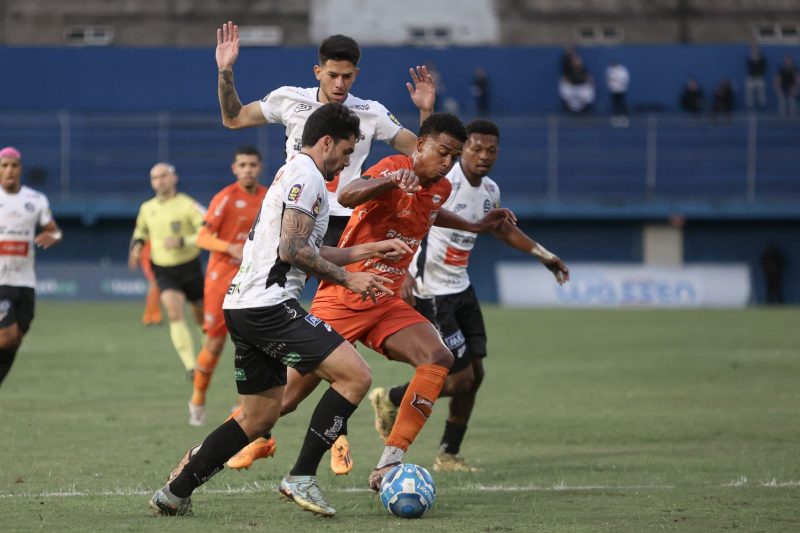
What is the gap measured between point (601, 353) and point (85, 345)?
810cm

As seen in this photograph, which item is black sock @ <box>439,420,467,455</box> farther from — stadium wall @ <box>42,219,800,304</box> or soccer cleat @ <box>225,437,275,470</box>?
stadium wall @ <box>42,219,800,304</box>

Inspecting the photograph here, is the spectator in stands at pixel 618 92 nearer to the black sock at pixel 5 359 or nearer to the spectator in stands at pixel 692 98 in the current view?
the spectator in stands at pixel 692 98

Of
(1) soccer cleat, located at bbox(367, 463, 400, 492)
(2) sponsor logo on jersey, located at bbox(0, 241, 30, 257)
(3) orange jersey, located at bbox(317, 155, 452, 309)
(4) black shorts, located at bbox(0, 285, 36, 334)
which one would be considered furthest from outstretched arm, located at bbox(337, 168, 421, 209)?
(2) sponsor logo on jersey, located at bbox(0, 241, 30, 257)

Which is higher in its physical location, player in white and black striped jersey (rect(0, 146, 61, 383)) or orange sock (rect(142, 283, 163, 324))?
player in white and black striped jersey (rect(0, 146, 61, 383))

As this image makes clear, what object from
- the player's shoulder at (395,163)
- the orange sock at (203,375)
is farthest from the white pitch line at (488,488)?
the orange sock at (203,375)

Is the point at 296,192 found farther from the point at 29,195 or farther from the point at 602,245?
the point at 602,245

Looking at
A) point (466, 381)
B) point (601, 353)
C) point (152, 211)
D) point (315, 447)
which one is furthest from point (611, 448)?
point (601, 353)

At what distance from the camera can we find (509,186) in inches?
1543

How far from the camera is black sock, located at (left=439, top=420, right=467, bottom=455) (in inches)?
395

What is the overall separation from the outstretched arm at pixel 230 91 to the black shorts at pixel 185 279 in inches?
269

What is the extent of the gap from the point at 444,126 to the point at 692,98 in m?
32.3

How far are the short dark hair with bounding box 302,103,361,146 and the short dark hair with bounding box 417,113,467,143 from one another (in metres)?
A: 0.87

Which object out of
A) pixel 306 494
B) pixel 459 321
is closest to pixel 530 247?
pixel 459 321

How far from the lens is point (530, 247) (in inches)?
395
